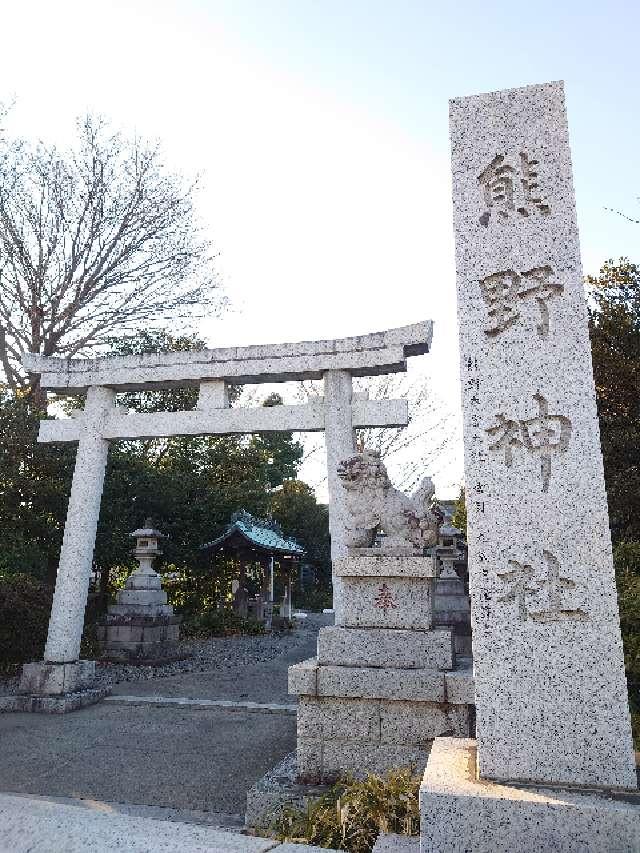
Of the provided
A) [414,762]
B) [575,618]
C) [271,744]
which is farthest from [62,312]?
[575,618]

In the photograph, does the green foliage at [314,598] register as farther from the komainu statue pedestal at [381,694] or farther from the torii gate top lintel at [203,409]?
the komainu statue pedestal at [381,694]

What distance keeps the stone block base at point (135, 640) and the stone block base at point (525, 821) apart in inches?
445

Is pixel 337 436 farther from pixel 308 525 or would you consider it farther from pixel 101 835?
pixel 308 525

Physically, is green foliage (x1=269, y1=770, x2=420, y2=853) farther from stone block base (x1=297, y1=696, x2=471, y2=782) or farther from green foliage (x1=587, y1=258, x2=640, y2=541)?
Answer: green foliage (x1=587, y1=258, x2=640, y2=541)

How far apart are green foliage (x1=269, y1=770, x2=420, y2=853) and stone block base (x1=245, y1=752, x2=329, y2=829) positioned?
57cm

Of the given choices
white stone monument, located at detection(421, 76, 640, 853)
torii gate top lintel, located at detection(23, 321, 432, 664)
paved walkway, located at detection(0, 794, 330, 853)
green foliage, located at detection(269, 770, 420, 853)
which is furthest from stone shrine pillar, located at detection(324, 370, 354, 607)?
paved walkway, located at detection(0, 794, 330, 853)

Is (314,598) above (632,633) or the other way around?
the other way around

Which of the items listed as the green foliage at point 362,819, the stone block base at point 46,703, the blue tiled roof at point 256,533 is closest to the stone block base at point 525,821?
the green foliage at point 362,819

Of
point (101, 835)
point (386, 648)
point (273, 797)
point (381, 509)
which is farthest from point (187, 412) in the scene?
point (101, 835)

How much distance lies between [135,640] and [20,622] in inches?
102

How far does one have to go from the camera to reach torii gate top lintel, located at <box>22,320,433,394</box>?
757 centimetres

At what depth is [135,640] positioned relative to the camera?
12352 millimetres

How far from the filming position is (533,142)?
122 inches

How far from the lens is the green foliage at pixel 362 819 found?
2.93 meters
